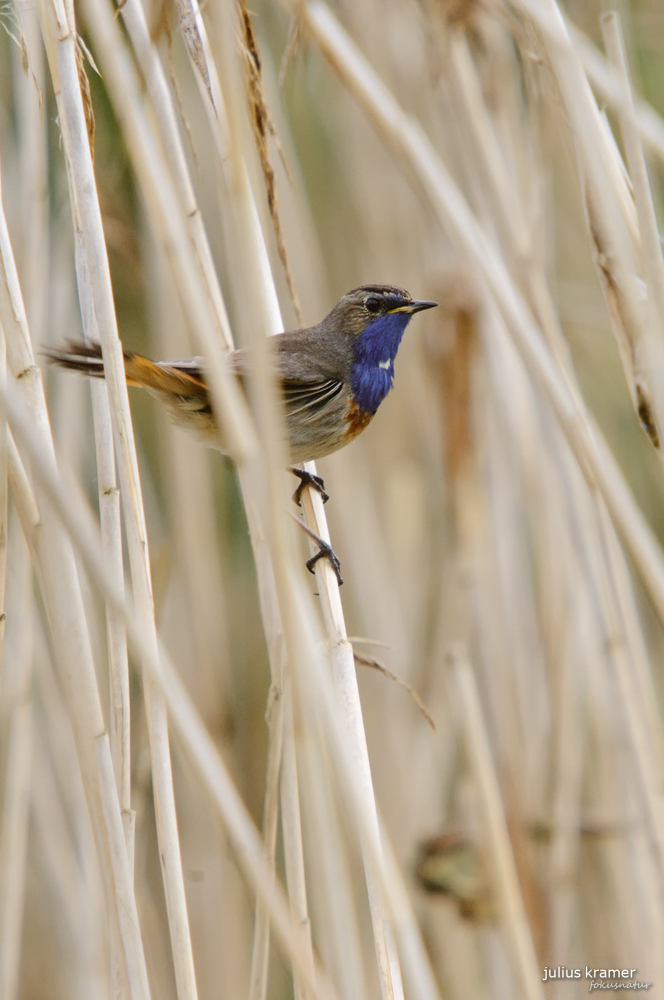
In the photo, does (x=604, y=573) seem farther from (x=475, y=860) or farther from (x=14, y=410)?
(x=14, y=410)

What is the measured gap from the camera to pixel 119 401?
144cm

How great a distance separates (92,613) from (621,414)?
6.03ft

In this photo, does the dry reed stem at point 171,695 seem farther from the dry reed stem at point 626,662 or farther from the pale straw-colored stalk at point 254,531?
the dry reed stem at point 626,662

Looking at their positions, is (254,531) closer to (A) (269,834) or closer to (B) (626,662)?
(A) (269,834)

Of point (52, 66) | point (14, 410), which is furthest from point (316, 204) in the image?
point (14, 410)

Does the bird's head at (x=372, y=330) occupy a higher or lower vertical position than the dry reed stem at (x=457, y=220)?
higher

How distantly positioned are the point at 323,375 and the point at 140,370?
556mm

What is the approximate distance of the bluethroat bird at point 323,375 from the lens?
213 cm

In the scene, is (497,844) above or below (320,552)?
below

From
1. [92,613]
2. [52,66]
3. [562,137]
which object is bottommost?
[92,613]

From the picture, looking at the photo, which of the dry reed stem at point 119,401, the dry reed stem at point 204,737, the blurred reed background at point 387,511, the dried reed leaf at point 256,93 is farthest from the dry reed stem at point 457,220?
the dry reed stem at point 204,737

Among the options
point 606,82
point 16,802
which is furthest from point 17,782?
point 606,82

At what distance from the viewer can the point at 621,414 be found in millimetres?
2898

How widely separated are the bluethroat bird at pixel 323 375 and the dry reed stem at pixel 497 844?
1.66 ft
